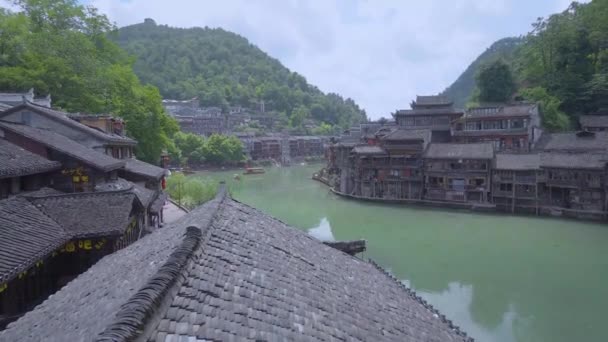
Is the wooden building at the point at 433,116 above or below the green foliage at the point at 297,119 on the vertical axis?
below

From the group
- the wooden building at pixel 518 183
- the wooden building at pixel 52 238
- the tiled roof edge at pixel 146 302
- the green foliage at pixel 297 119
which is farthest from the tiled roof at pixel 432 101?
the green foliage at pixel 297 119

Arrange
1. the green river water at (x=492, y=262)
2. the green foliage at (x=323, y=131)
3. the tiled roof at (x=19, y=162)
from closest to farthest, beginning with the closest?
the tiled roof at (x=19, y=162)
the green river water at (x=492, y=262)
the green foliage at (x=323, y=131)

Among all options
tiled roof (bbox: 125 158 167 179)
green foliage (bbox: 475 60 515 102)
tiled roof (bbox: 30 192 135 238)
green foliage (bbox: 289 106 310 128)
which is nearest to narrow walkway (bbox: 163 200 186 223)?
tiled roof (bbox: 125 158 167 179)

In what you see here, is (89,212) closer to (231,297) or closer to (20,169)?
(20,169)

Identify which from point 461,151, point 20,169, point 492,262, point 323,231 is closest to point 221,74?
point 461,151

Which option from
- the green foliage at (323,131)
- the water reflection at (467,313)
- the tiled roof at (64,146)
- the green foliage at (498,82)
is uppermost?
the green foliage at (498,82)

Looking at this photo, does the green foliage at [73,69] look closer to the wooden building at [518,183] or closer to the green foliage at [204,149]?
the wooden building at [518,183]

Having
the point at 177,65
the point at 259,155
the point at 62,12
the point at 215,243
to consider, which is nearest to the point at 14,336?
the point at 215,243

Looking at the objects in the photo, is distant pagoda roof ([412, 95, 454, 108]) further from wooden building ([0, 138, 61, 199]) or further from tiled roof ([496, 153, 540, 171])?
wooden building ([0, 138, 61, 199])
